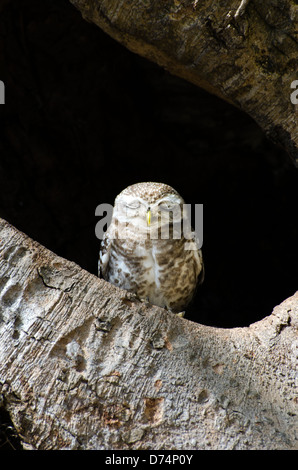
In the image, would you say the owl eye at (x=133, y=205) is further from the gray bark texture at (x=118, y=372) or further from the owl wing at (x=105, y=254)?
the gray bark texture at (x=118, y=372)

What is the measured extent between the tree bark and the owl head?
577 mm

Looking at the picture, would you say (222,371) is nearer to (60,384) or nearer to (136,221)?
(60,384)

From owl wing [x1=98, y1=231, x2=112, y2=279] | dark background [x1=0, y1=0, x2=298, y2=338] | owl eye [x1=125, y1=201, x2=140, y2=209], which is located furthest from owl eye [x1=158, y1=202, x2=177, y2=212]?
dark background [x1=0, y1=0, x2=298, y2=338]

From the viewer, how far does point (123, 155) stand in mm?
3822

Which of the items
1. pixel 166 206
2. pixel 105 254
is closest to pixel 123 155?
Answer: pixel 105 254

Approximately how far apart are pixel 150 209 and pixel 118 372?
962 millimetres

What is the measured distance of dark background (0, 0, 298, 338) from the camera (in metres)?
3.29

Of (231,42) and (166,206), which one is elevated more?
(231,42)

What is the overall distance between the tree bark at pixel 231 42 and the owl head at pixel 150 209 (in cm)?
58

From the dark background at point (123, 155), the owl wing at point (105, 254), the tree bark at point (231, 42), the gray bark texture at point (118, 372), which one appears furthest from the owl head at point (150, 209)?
the dark background at point (123, 155)

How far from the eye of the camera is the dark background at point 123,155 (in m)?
3.29

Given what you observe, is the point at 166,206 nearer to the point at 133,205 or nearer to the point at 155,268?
the point at 133,205

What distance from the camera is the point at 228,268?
4156 millimetres

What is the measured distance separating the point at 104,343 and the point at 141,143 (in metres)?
2.43
